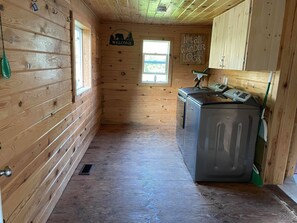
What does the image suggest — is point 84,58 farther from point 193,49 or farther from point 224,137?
point 224,137

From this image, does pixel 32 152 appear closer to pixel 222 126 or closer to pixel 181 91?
pixel 222 126

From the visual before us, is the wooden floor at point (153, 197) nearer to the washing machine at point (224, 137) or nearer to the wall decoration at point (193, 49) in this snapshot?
the washing machine at point (224, 137)

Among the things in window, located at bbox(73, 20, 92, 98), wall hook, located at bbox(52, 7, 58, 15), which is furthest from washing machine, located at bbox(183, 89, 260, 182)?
window, located at bbox(73, 20, 92, 98)

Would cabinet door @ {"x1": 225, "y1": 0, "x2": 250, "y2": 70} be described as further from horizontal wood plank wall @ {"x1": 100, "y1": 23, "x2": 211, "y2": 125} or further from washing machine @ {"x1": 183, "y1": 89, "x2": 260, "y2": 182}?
horizontal wood plank wall @ {"x1": 100, "y1": 23, "x2": 211, "y2": 125}

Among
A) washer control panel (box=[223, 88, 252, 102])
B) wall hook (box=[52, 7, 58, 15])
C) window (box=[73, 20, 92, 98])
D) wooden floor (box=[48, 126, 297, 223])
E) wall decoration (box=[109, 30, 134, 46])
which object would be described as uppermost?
wall decoration (box=[109, 30, 134, 46])

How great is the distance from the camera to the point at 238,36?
2.57m

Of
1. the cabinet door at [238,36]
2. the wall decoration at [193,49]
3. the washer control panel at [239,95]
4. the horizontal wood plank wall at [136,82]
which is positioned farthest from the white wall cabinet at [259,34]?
the horizontal wood plank wall at [136,82]

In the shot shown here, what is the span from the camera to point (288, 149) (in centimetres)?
261

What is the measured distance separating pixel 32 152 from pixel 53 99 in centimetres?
57

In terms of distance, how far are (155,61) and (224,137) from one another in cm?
271

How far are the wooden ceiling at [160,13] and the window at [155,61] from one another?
1.58 ft

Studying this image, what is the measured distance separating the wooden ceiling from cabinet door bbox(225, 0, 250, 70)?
1.15 ft

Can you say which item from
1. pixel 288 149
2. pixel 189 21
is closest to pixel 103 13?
pixel 189 21

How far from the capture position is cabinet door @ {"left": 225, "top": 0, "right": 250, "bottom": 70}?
7.84 ft
